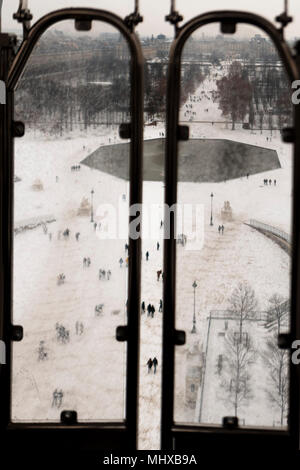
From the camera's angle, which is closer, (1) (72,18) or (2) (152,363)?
(1) (72,18)

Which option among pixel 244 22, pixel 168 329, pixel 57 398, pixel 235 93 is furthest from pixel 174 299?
pixel 244 22

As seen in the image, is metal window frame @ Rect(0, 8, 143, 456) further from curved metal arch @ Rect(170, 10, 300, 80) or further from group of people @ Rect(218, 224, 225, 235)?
group of people @ Rect(218, 224, 225, 235)

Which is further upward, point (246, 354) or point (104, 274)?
point (104, 274)

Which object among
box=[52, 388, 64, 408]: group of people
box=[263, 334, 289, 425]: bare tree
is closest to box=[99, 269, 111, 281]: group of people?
box=[52, 388, 64, 408]: group of people

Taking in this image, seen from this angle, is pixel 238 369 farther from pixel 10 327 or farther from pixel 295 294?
pixel 10 327

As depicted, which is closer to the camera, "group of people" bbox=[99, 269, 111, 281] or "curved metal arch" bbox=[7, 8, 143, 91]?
"curved metal arch" bbox=[7, 8, 143, 91]

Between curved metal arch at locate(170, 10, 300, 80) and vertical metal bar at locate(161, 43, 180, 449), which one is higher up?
curved metal arch at locate(170, 10, 300, 80)

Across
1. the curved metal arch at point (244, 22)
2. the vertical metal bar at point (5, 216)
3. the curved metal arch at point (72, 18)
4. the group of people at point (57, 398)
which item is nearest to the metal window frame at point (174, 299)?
the curved metal arch at point (244, 22)
